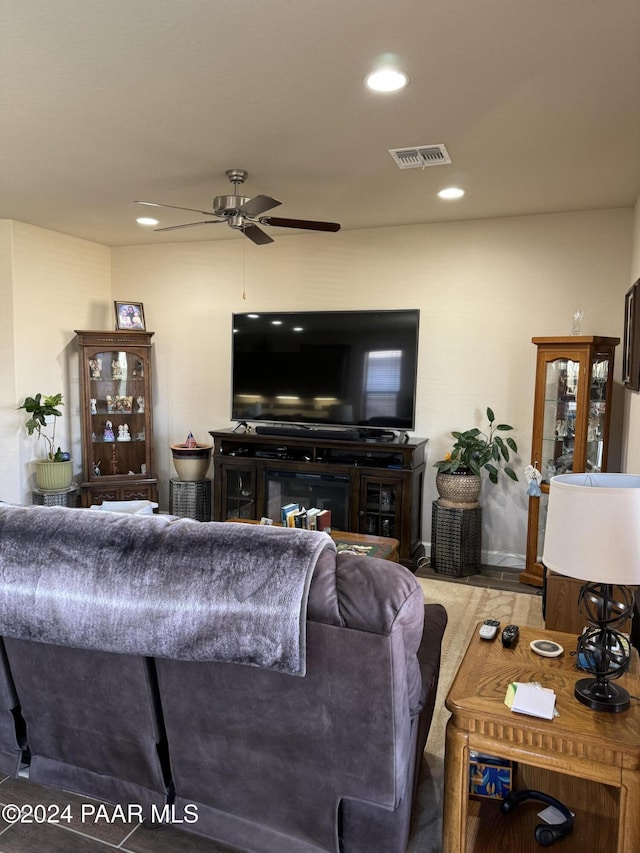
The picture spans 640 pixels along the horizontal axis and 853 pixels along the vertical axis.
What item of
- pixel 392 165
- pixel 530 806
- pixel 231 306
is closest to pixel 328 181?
pixel 392 165

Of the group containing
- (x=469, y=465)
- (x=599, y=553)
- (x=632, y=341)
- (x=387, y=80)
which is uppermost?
(x=387, y=80)

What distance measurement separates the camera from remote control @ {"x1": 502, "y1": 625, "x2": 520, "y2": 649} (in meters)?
1.83

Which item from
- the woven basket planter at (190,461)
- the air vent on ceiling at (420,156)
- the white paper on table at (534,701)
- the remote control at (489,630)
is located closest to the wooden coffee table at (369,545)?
the remote control at (489,630)

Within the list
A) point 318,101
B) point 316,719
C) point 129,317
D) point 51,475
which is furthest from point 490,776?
point 129,317

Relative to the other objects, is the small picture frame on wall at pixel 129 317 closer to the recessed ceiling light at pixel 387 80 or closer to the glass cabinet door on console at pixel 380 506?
the glass cabinet door on console at pixel 380 506

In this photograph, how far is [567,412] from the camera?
3.97 meters

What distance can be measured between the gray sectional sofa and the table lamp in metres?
0.40

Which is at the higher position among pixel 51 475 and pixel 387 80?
pixel 387 80

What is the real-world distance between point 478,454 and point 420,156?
205 centimetres

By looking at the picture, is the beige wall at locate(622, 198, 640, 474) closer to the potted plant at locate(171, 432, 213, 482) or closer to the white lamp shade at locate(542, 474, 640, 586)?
the white lamp shade at locate(542, 474, 640, 586)

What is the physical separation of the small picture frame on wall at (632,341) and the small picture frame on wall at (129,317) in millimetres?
3915

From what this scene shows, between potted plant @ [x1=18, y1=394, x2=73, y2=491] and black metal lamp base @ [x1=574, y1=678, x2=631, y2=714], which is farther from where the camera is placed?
potted plant @ [x1=18, y1=394, x2=73, y2=491]

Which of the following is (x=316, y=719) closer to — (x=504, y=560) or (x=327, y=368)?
(x=504, y=560)

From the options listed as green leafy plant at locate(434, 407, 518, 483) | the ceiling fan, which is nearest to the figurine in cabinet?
the ceiling fan
